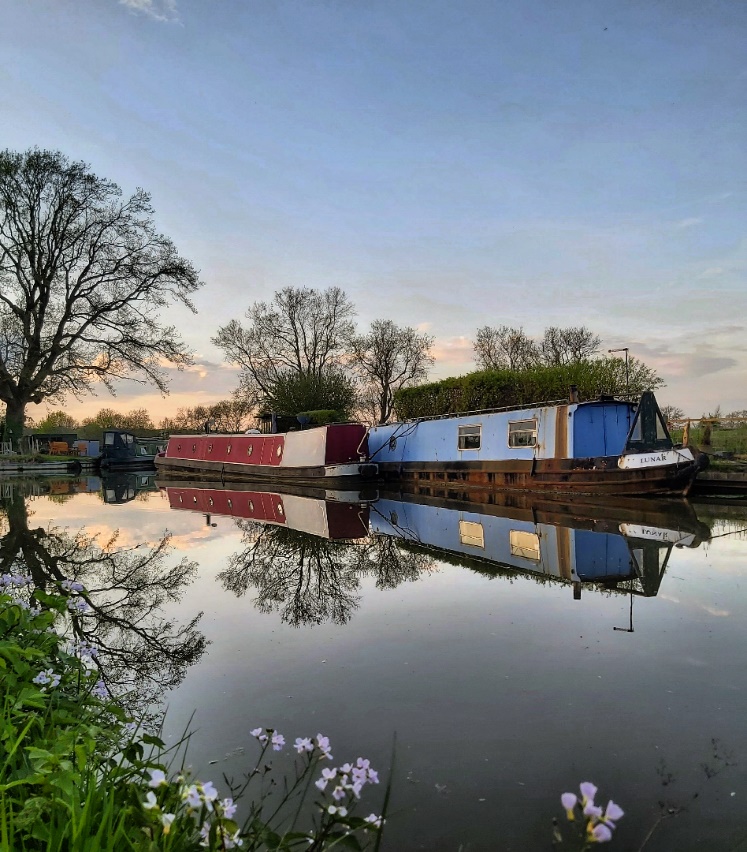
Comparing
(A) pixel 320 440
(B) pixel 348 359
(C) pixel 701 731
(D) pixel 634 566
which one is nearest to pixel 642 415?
(D) pixel 634 566

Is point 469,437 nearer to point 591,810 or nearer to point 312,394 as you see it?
point 312,394

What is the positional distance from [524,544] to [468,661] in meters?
4.41

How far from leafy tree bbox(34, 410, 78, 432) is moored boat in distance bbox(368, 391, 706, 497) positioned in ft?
138

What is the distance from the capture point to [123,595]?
18.9ft

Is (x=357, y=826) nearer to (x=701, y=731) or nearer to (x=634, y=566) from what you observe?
(x=701, y=731)

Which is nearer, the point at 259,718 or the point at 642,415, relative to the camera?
the point at 259,718

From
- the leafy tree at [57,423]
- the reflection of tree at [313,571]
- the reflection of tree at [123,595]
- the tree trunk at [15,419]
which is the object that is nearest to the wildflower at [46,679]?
the reflection of tree at [123,595]

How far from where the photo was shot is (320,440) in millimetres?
19547

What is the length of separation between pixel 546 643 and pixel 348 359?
3122cm

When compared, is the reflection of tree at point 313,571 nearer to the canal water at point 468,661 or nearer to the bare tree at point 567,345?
the canal water at point 468,661

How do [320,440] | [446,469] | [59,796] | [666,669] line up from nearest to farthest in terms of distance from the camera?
1. [59,796]
2. [666,669]
3. [446,469]
4. [320,440]

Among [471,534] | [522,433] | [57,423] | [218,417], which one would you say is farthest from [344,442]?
[57,423]

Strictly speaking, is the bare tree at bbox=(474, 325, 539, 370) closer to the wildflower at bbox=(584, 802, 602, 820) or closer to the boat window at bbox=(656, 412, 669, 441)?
the boat window at bbox=(656, 412, 669, 441)

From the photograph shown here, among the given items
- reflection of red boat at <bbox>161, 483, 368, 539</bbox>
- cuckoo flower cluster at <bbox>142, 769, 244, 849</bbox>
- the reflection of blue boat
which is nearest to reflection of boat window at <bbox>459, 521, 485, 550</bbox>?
reflection of red boat at <bbox>161, 483, 368, 539</bbox>
